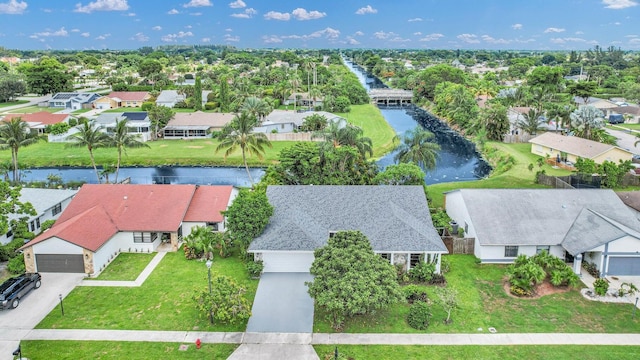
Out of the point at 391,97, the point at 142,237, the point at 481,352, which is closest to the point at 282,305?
the point at 481,352

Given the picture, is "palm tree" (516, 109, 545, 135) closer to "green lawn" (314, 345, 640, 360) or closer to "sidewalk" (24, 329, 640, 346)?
"sidewalk" (24, 329, 640, 346)

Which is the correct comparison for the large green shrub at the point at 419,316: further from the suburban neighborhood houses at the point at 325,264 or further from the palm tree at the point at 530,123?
the palm tree at the point at 530,123

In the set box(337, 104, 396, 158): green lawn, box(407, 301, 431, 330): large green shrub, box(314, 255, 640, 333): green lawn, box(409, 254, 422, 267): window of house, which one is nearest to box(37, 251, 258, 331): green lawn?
box(314, 255, 640, 333): green lawn

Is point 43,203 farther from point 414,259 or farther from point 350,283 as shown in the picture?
point 414,259

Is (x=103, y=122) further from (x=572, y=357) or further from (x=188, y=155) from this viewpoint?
(x=572, y=357)

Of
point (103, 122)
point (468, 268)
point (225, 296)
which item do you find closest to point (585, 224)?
point (468, 268)

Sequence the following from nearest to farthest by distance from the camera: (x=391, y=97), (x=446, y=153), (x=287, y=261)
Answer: (x=287, y=261)
(x=446, y=153)
(x=391, y=97)
